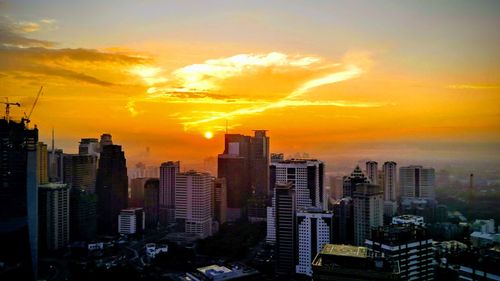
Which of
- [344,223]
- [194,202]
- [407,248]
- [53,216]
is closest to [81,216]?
[53,216]

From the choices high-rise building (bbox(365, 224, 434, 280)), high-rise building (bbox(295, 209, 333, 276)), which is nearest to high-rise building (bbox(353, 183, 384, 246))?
high-rise building (bbox(295, 209, 333, 276))

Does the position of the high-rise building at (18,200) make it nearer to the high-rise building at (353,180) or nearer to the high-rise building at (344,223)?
the high-rise building at (344,223)

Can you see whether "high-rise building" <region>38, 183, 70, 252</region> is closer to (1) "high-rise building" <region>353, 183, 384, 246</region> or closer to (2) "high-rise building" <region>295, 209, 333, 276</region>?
(2) "high-rise building" <region>295, 209, 333, 276</region>

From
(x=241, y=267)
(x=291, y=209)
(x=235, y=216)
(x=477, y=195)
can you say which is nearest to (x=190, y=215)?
(x=235, y=216)

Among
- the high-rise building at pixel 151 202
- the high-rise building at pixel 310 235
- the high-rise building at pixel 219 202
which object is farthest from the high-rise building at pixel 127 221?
the high-rise building at pixel 310 235

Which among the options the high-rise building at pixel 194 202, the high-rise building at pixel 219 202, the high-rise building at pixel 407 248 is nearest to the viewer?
the high-rise building at pixel 407 248

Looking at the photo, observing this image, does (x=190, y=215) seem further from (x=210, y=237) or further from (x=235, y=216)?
(x=235, y=216)
